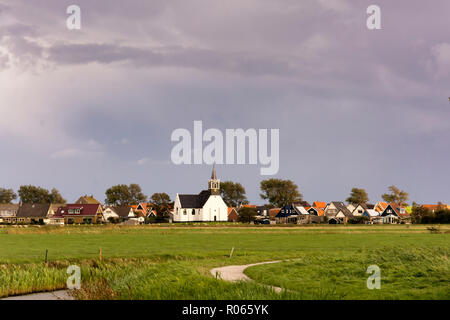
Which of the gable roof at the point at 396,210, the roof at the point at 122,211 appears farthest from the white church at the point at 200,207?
the gable roof at the point at 396,210

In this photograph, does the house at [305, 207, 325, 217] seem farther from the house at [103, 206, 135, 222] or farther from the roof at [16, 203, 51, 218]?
the roof at [16, 203, 51, 218]

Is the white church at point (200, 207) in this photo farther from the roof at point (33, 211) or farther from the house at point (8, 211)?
the house at point (8, 211)

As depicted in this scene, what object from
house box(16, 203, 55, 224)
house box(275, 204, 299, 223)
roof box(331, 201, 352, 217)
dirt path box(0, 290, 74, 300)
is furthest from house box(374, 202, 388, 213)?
dirt path box(0, 290, 74, 300)

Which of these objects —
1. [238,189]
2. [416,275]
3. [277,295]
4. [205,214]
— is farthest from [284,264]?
[238,189]

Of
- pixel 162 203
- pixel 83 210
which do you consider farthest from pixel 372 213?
pixel 83 210

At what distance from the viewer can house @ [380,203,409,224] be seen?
149288 mm

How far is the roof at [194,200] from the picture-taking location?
152 m

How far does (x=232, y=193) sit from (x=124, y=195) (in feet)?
139

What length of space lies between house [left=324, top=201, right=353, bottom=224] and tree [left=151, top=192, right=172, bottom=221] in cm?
5062
